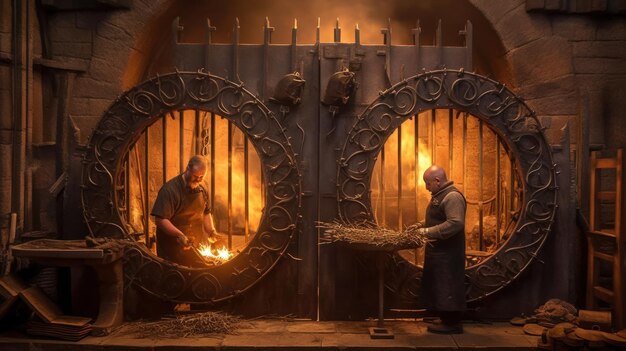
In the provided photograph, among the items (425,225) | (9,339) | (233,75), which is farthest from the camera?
(233,75)

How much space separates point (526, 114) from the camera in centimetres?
802

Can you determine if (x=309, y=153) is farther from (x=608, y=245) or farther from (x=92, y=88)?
(x=608, y=245)

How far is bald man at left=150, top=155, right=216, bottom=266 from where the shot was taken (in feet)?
26.0

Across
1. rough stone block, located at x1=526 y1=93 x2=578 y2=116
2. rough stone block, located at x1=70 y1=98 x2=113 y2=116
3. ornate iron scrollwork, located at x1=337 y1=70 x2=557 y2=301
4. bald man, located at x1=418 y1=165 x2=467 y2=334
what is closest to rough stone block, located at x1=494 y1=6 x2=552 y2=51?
rough stone block, located at x1=526 y1=93 x2=578 y2=116

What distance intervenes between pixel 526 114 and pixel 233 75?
12.0ft

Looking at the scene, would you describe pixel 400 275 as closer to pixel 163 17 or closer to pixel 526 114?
pixel 526 114

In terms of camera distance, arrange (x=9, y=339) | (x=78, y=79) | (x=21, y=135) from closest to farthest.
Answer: (x=9, y=339) → (x=21, y=135) → (x=78, y=79)

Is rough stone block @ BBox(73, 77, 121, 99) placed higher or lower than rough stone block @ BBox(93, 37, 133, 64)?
lower

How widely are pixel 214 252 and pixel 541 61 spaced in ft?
17.4

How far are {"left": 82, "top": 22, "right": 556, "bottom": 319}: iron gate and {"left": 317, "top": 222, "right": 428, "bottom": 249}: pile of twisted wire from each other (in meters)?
0.23

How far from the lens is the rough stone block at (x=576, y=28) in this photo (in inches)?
365

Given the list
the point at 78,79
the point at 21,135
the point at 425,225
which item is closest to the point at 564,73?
the point at 425,225

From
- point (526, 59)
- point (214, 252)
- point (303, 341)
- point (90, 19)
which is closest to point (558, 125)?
point (526, 59)

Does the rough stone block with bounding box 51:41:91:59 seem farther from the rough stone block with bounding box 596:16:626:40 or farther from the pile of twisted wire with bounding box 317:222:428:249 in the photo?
the rough stone block with bounding box 596:16:626:40
